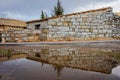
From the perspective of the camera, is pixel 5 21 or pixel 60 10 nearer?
pixel 5 21

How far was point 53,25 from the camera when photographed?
1126 centimetres

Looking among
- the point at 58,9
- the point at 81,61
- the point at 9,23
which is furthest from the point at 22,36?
the point at 58,9

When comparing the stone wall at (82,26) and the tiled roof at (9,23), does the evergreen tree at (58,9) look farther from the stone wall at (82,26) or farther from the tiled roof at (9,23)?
the stone wall at (82,26)

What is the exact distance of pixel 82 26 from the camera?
11.6 metres

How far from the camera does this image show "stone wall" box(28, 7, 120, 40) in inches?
444

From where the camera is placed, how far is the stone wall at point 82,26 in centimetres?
1129

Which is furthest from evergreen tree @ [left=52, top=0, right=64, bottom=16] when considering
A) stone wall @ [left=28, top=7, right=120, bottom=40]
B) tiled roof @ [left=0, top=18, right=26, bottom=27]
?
stone wall @ [left=28, top=7, right=120, bottom=40]

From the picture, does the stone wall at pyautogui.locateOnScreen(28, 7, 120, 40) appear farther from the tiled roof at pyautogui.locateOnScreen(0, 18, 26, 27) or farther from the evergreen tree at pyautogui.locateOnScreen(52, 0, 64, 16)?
the evergreen tree at pyautogui.locateOnScreen(52, 0, 64, 16)

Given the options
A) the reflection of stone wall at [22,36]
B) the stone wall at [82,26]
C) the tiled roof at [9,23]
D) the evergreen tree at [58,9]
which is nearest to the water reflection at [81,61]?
the reflection of stone wall at [22,36]

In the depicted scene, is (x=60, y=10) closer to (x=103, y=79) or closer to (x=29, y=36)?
(x=29, y=36)

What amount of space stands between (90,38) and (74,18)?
4.91 feet

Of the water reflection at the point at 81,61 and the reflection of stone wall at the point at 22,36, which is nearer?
the water reflection at the point at 81,61

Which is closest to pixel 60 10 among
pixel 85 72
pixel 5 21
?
pixel 5 21

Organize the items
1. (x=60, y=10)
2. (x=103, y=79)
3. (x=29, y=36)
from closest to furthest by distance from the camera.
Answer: (x=103, y=79) → (x=29, y=36) → (x=60, y=10)
